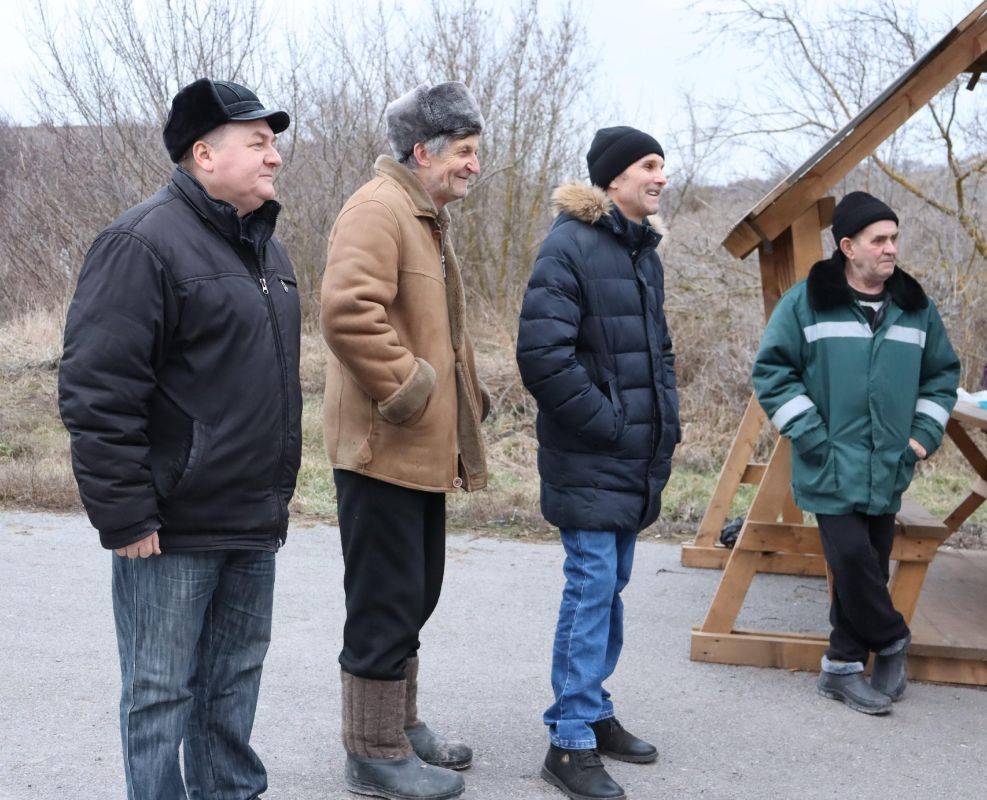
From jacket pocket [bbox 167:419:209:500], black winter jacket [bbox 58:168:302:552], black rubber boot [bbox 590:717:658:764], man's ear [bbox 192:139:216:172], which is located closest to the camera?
black winter jacket [bbox 58:168:302:552]

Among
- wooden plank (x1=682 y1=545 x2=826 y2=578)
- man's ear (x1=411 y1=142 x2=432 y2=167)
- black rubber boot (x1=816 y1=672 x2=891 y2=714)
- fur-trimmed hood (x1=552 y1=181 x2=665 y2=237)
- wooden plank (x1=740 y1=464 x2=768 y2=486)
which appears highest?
man's ear (x1=411 y1=142 x2=432 y2=167)

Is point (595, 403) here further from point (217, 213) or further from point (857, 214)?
point (857, 214)

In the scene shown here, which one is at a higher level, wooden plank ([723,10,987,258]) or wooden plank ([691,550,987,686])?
wooden plank ([723,10,987,258])

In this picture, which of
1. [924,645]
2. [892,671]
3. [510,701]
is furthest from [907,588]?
[510,701]

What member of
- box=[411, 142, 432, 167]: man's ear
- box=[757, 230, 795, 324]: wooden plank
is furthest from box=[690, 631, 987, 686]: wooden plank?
box=[411, 142, 432, 167]: man's ear

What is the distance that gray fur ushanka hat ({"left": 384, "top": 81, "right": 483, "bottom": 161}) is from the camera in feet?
11.2

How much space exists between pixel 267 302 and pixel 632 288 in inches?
53.2

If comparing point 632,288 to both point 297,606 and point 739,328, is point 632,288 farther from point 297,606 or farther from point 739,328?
point 739,328

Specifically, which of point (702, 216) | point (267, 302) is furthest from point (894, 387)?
point (702, 216)

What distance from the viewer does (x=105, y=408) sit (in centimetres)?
256

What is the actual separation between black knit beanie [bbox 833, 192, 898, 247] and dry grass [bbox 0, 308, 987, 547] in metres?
2.95

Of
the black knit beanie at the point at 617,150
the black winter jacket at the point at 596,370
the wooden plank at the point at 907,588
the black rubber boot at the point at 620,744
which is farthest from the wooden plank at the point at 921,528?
the black knit beanie at the point at 617,150

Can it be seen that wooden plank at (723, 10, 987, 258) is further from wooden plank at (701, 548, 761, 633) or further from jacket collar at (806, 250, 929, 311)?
wooden plank at (701, 548, 761, 633)

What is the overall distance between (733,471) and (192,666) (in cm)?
376
